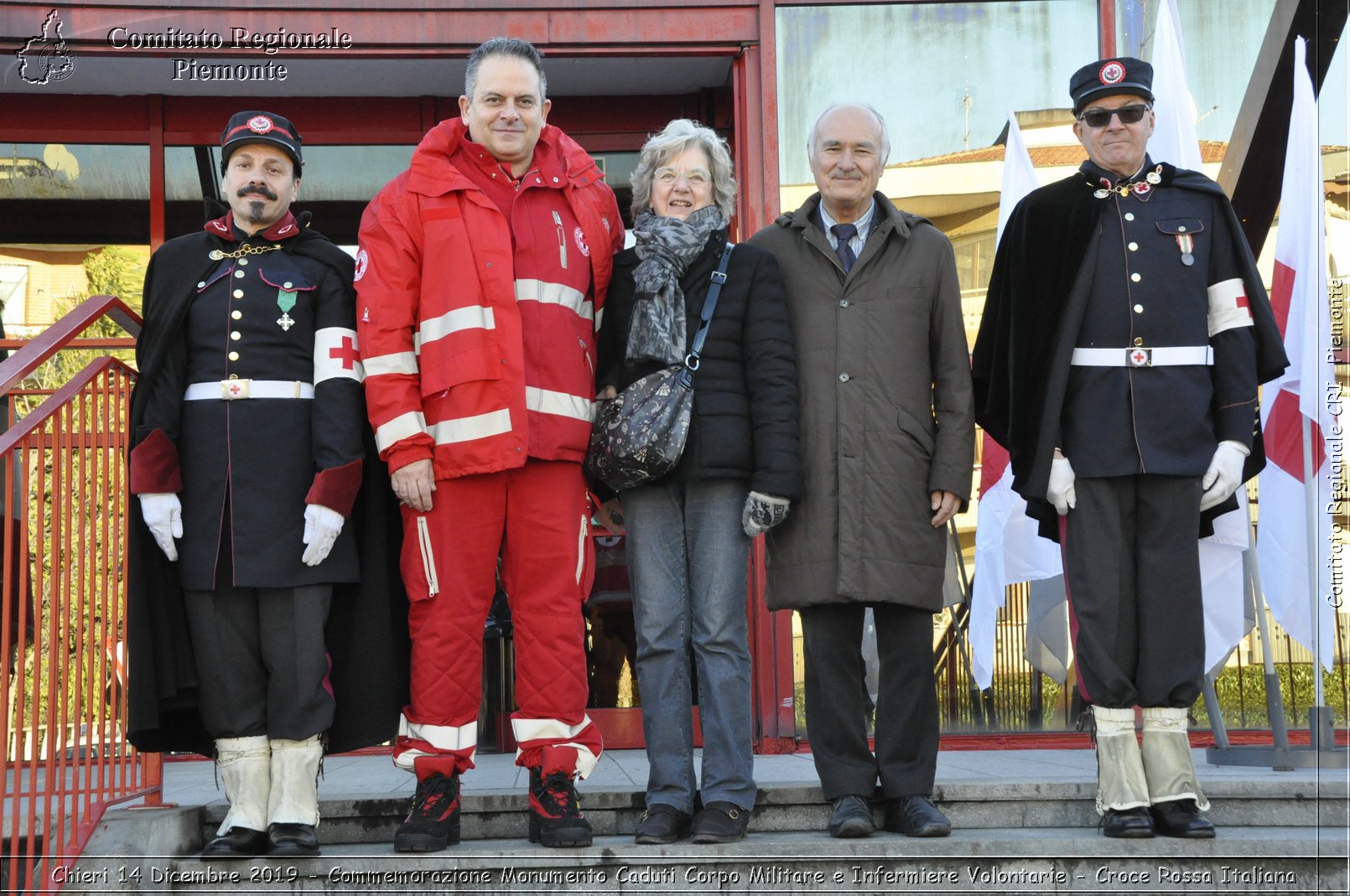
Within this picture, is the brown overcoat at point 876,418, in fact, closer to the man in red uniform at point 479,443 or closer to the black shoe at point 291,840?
the man in red uniform at point 479,443

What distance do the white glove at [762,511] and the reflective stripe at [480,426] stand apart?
677mm

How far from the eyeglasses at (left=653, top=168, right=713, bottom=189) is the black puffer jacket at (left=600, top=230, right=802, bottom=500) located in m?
0.16

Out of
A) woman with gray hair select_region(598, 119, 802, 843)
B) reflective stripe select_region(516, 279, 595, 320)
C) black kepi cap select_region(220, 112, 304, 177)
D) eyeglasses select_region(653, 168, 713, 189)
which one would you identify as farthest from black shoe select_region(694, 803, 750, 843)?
black kepi cap select_region(220, 112, 304, 177)

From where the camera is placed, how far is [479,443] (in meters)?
3.52

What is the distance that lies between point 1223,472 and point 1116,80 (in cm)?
111

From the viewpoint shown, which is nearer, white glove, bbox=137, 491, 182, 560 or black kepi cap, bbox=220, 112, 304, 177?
white glove, bbox=137, 491, 182, 560

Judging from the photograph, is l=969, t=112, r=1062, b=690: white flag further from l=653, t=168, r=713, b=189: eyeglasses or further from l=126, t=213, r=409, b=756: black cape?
l=126, t=213, r=409, b=756: black cape

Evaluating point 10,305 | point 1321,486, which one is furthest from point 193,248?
point 1321,486

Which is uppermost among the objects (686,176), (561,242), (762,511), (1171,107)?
(1171,107)

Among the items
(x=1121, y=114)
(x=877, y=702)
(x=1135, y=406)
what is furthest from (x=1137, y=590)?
(x=1121, y=114)

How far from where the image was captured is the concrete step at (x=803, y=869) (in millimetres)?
3348

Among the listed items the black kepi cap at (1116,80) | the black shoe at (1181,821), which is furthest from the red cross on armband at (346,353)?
the black shoe at (1181,821)

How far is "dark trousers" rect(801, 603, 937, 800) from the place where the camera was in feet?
12.0

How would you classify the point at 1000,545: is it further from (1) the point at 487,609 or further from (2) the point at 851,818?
(1) the point at 487,609
